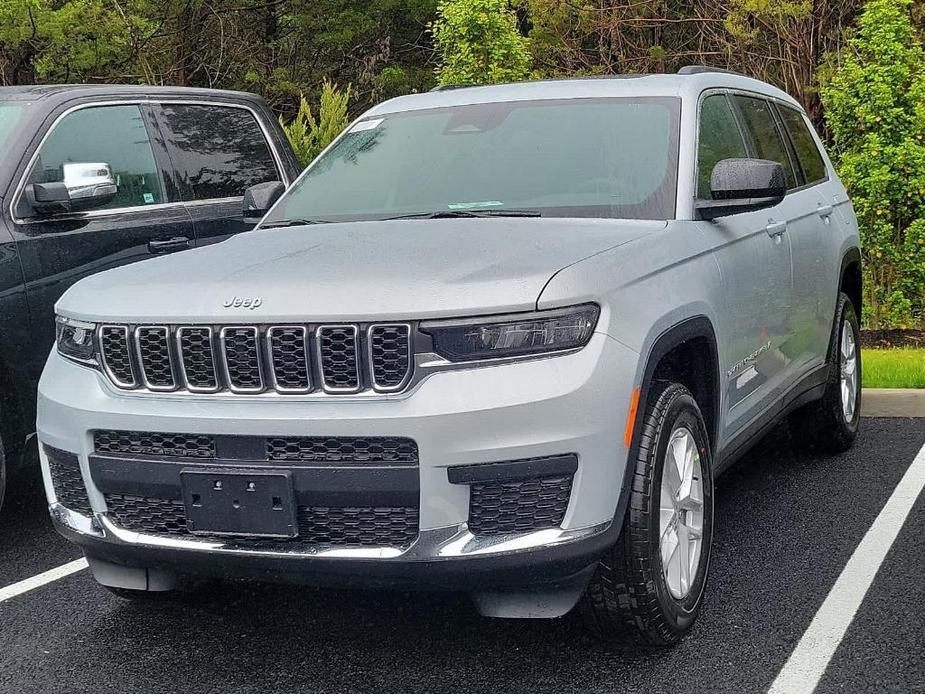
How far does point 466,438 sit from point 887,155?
861 cm

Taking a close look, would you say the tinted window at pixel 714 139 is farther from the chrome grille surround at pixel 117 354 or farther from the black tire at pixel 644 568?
the chrome grille surround at pixel 117 354

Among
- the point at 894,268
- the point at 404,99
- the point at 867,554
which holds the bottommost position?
the point at 894,268

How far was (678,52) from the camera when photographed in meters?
18.1

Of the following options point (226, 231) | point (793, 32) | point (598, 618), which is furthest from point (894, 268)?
point (598, 618)

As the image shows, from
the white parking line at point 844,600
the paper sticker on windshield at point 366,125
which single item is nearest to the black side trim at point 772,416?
the white parking line at point 844,600

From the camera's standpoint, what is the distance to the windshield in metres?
4.34

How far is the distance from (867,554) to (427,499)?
7.45 feet

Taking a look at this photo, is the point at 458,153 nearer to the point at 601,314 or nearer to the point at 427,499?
the point at 601,314

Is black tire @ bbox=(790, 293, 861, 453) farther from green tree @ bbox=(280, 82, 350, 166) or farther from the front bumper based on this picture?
green tree @ bbox=(280, 82, 350, 166)

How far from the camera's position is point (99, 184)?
18.0 feet

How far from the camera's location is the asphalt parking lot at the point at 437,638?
3590 millimetres

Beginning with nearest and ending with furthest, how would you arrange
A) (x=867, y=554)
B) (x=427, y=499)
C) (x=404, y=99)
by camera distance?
1. (x=427, y=499)
2. (x=867, y=554)
3. (x=404, y=99)

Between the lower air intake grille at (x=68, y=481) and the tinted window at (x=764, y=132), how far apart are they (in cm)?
325

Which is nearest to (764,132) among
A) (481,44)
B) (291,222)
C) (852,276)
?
(852,276)
